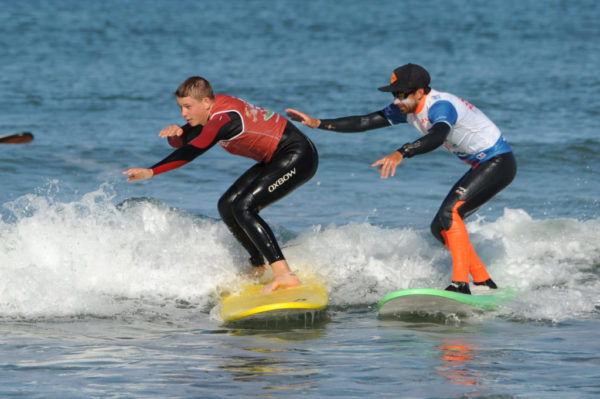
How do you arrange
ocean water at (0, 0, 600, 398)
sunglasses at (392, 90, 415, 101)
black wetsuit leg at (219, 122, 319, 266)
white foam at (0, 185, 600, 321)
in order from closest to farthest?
ocean water at (0, 0, 600, 398) < sunglasses at (392, 90, 415, 101) < black wetsuit leg at (219, 122, 319, 266) < white foam at (0, 185, 600, 321)

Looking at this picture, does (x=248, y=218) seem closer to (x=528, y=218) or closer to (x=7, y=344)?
(x=7, y=344)

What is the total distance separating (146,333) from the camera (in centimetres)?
698

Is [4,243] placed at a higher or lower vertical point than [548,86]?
lower

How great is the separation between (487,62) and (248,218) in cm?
2322

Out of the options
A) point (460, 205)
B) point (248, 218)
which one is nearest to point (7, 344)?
point (248, 218)

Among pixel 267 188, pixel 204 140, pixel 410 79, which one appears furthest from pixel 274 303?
pixel 410 79

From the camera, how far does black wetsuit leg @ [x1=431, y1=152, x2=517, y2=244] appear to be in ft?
23.8

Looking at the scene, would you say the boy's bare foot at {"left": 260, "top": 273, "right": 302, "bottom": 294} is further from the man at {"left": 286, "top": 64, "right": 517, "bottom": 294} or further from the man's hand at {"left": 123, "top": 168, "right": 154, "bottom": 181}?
the man's hand at {"left": 123, "top": 168, "right": 154, "bottom": 181}

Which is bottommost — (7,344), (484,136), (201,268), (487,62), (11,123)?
(7,344)

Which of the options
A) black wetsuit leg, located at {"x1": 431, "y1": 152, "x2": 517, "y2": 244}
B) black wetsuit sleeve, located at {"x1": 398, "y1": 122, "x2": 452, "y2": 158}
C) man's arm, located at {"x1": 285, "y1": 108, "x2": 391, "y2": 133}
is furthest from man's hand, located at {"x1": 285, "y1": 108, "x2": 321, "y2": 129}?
black wetsuit leg, located at {"x1": 431, "y1": 152, "x2": 517, "y2": 244}

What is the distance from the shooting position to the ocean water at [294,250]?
5.79 meters

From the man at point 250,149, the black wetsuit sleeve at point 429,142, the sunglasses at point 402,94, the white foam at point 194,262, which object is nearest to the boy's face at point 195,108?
the man at point 250,149

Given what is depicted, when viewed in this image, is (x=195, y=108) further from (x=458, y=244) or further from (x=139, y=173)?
(x=458, y=244)

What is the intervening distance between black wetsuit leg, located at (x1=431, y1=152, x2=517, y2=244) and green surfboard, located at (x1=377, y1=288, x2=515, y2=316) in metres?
0.54
